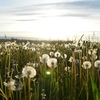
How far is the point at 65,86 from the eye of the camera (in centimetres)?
287

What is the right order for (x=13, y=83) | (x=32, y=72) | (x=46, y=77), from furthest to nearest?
(x=46, y=77) → (x=32, y=72) → (x=13, y=83)

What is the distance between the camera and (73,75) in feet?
9.50

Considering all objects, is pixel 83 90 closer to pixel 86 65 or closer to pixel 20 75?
pixel 86 65

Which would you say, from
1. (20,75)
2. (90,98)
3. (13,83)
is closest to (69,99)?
(90,98)

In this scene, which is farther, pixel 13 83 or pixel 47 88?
pixel 47 88

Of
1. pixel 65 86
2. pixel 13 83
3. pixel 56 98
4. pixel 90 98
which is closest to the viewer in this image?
pixel 13 83

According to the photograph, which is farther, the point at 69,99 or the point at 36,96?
the point at 69,99

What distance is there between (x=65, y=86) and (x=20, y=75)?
2.64 ft

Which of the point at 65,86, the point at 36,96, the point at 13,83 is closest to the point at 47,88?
the point at 65,86

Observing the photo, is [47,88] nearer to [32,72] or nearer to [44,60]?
[44,60]

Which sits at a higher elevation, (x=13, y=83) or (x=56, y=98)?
(x=13, y=83)

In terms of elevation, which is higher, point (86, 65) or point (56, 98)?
point (86, 65)

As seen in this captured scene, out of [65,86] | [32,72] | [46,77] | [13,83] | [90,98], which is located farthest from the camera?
[46,77]

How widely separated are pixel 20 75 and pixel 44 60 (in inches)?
31.8
